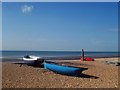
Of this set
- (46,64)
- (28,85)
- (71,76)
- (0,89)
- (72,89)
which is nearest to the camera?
(0,89)

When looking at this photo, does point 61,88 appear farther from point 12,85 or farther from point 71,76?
point 71,76

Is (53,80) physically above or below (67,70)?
below

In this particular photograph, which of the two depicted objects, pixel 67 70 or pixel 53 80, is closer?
pixel 53 80

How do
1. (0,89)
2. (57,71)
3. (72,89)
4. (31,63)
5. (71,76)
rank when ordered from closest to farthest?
(0,89)
(72,89)
(71,76)
(57,71)
(31,63)

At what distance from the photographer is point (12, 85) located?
43.8 ft

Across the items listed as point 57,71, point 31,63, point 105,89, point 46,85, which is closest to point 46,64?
point 57,71

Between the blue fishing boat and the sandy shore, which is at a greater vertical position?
the blue fishing boat

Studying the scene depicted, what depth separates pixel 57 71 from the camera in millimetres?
19391

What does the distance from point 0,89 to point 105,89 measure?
5.57m

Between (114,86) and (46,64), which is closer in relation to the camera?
(114,86)

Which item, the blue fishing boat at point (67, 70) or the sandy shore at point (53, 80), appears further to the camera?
the blue fishing boat at point (67, 70)

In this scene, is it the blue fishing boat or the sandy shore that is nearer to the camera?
the sandy shore

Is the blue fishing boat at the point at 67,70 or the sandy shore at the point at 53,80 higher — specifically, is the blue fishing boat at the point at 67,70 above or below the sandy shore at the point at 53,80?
above

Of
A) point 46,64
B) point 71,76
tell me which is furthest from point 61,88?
point 46,64
